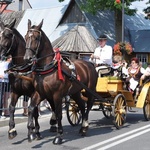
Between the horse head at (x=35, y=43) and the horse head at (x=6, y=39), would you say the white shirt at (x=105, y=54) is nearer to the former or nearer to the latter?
the horse head at (x=35, y=43)

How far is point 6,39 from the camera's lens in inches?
272

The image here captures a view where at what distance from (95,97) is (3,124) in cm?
265

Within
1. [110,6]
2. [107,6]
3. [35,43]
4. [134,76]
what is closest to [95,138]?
[35,43]

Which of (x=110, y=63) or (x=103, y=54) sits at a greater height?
(x=103, y=54)

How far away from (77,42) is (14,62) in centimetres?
1853

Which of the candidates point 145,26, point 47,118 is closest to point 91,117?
point 47,118

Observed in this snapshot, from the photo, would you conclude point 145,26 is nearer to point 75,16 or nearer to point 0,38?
point 75,16

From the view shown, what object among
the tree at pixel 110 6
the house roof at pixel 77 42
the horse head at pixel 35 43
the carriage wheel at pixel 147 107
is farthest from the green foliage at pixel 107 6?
the horse head at pixel 35 43

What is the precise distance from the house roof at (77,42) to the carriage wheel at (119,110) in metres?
16.0

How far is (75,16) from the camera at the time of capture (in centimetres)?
3184

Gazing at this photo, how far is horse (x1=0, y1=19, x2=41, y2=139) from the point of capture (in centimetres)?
693

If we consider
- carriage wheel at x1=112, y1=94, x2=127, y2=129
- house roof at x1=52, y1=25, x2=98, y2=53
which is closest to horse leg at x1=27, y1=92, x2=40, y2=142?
carriage wheel at x1=112, y1=94, x2=127, y2=129

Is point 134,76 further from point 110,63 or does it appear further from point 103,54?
point 103,54

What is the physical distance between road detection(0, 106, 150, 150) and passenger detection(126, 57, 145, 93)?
1.03m
